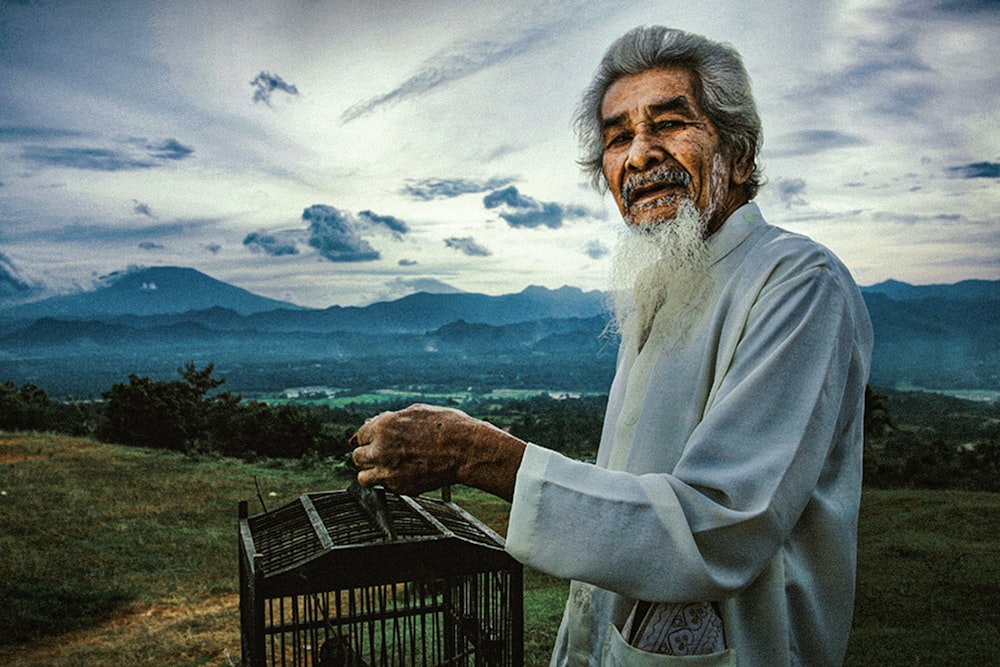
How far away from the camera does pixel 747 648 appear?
3.70ft

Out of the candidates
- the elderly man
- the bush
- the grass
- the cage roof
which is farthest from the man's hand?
the bush

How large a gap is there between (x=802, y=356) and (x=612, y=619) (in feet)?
2.23

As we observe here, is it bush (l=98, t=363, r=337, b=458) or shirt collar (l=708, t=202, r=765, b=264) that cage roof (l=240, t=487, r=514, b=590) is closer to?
shirt collar (l=708, t=202, r=765, b=264)

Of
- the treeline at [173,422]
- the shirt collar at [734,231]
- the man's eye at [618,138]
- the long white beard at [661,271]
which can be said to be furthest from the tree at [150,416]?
the shirt collar at [734,231]

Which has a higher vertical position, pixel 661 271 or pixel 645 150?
pixel 645 150

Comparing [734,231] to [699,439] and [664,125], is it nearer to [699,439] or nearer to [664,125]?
[664,125]

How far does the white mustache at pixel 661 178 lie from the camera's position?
1511 mm

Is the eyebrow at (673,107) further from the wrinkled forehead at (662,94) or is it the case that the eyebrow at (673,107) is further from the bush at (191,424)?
the bush at (191,424)

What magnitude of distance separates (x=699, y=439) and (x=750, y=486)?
0.32 ft

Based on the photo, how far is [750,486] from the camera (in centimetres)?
96

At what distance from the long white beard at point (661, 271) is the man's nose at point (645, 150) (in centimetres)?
12

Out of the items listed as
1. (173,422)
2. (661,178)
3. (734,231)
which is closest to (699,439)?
(734,231)

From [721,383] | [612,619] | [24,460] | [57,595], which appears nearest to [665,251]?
[721,383]

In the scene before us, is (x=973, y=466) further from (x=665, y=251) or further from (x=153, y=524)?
(x=665, y=251)
